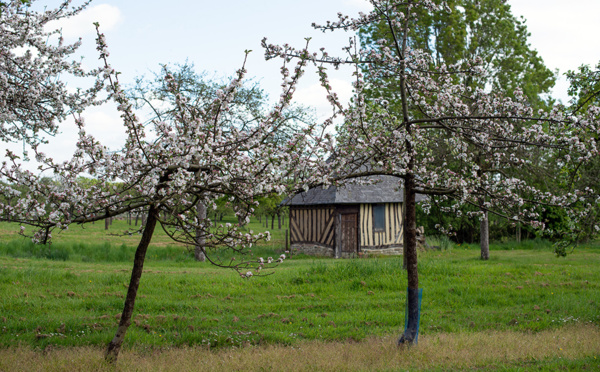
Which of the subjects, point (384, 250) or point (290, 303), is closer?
point (290, 303)

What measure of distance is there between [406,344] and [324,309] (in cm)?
373

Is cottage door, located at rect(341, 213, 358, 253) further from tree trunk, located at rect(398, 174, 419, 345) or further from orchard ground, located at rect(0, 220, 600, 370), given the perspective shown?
tree trunk, located at rect(398, 174, 419, 345)

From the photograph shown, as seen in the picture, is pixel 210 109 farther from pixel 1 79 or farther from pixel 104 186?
pixel 1 79

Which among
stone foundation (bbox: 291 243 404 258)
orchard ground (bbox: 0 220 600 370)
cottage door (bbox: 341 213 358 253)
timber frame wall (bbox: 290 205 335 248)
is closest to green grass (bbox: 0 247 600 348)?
orchard ground (bbox: 0 220 600 370)

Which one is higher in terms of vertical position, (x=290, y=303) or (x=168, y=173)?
(x=168, y=173)

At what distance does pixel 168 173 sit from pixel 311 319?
5160mm

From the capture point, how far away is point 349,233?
75.4ft

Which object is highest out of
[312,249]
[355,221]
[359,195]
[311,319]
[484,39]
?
[484,39]

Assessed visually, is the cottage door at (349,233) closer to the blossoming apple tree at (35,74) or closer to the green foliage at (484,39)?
the green foliage at (484,39)

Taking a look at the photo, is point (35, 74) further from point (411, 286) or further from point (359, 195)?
point (359, 195)

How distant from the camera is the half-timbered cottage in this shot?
22859 millimetres

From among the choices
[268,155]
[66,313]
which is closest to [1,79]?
[268,155]

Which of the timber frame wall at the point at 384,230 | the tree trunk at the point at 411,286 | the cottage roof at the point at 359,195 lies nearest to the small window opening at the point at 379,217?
the timber frame wall at the point at 384,230

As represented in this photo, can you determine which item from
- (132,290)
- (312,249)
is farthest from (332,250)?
(132,290)
